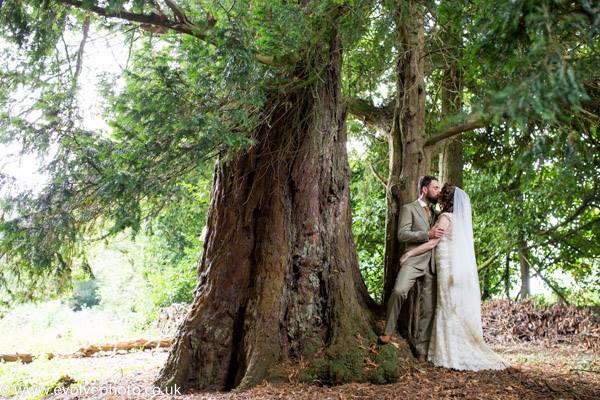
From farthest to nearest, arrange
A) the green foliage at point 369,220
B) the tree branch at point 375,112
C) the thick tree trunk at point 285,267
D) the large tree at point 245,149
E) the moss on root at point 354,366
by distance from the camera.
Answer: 1. the green foliage at point 369,220
2. the tree branch at point 375,112
3. the thick tree trunk at point 285,267
4. the moss on root at point 354,366
5. the large tree at point 245,149

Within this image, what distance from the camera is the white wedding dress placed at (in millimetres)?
6250

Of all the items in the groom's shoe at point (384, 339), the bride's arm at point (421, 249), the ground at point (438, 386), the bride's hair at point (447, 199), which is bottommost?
the ground at point (438, 386)

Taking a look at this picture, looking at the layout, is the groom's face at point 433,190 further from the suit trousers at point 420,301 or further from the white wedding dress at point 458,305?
the suit trousers at point 420,301

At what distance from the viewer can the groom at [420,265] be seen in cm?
629

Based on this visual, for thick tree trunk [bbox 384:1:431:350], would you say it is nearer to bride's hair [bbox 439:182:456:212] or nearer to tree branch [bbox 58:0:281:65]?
bride's hair [bbox 439:182:456:212]

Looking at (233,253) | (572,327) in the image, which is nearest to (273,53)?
(233,253)

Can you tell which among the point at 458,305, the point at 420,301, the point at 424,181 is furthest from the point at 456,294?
the point at 424,181

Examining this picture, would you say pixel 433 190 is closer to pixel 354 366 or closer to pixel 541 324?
pixel 354 366

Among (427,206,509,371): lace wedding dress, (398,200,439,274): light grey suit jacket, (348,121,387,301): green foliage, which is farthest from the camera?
(348,121,387,301): green foliage

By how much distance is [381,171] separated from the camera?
1082 cm

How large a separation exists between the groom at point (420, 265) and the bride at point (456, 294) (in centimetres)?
9

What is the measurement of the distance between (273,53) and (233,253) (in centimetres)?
238

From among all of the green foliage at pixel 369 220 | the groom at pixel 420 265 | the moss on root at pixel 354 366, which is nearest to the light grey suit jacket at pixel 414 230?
the groom at pixel 420 265

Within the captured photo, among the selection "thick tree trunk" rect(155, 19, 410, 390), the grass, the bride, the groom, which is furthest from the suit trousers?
the grass
